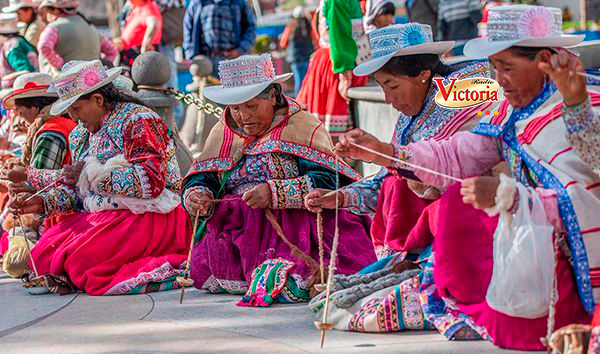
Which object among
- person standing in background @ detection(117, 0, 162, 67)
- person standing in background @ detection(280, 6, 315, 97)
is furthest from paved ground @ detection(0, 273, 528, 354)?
person standing in background @ detection(280, 6, 315, 97)

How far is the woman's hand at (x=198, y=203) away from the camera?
5.76m

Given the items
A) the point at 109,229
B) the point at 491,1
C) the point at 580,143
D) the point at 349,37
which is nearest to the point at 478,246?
the point at 580,143

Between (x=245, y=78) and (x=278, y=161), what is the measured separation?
1.54 feet

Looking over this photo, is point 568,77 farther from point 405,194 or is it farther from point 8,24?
point 8,24

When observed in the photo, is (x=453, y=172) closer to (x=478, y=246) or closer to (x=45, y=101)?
(x=478, y=246)

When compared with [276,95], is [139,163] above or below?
below

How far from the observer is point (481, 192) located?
4.04m

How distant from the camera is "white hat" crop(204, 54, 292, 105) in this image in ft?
18.3

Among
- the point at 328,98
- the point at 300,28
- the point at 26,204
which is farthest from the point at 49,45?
the point at 300,28

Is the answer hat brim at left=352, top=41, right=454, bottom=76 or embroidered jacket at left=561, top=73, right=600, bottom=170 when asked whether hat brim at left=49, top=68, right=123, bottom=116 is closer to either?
hat brim at left=352, top=41, right=454, bottom=76

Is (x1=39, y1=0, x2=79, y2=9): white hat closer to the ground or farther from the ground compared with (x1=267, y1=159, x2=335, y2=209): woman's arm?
farther from the ground

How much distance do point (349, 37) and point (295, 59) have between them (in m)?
3.84

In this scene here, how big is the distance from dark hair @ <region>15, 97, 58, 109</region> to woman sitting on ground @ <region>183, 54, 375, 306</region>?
1.45m

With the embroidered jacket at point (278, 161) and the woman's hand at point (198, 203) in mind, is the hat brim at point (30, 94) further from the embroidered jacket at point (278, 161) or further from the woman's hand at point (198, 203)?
the woman's hand at point (198, 203)
